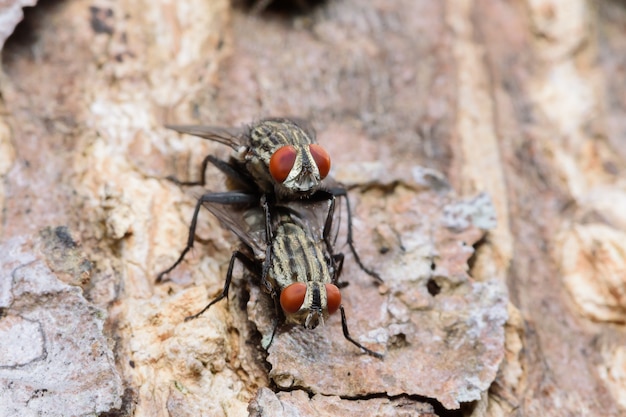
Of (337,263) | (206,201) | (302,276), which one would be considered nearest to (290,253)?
(302,276)

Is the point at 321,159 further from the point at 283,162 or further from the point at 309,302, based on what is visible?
the point at 309,302

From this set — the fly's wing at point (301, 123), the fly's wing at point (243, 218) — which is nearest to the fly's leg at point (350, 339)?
the fly's wing at point (243, 218)

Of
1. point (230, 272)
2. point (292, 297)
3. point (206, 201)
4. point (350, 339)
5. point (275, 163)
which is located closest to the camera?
point (292, 297)

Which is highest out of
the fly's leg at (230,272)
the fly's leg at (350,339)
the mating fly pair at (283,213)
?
the mating fly pair at (283,213)

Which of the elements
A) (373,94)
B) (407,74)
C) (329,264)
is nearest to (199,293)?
(329,264)

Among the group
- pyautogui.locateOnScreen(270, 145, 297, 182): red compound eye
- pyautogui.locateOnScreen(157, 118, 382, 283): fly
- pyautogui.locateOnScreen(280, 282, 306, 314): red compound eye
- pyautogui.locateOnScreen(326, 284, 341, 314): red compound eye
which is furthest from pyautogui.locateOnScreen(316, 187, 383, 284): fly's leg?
pyautogui.locateOnScreen(280, 282, 306, 314): red compound eye

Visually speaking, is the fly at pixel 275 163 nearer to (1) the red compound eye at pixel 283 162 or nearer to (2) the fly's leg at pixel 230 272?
(1) the red compound eye at pixel 283 162
